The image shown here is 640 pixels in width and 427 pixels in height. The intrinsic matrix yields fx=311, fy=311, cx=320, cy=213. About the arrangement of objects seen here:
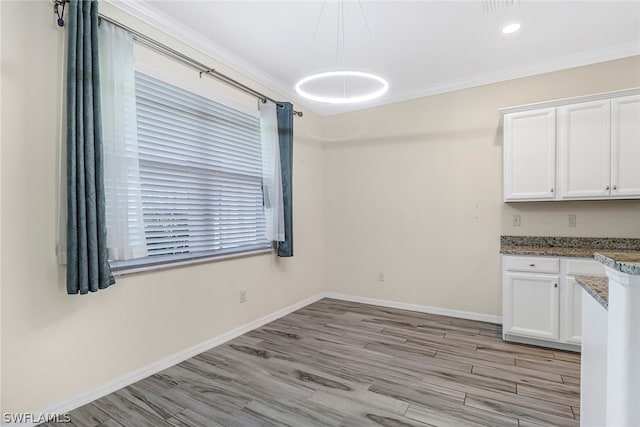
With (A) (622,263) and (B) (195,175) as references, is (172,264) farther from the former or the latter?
(A) (622,263)

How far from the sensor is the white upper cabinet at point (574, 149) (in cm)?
274

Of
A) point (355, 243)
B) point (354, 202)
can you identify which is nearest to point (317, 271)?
point (355, 243)

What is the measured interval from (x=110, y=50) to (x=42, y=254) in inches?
54.6

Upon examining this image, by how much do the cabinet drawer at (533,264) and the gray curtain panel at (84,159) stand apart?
3.37 meters

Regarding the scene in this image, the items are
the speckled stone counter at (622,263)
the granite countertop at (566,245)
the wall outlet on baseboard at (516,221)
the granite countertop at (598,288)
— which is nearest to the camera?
the speckled stone counter at (622,263)

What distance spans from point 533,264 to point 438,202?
4.06 ft

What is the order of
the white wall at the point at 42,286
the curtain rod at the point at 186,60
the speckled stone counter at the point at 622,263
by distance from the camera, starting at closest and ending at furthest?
the speckled stone counter at the point at 622,263 < the white wall at the point at 42,286 < the curtain rod at the point at 186,60

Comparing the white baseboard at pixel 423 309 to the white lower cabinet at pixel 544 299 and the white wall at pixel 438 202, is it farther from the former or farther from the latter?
the white lower cabinet at pixel 544 299

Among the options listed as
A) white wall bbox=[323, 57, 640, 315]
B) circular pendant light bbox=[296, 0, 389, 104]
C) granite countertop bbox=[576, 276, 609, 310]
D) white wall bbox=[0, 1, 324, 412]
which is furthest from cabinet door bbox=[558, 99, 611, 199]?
white wall bbox=[0, 1, 324, 412]

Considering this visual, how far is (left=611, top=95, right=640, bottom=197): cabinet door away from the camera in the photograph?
2.71 m

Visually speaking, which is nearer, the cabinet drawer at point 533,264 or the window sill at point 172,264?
the window sill at point 172,264

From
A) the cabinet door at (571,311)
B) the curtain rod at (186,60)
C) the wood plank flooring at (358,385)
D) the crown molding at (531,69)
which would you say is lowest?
the wood plank flooring at (358,385)

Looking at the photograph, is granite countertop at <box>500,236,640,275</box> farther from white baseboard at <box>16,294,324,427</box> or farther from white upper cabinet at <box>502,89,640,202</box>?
white baseboard at <box>16,294,324,427</box>

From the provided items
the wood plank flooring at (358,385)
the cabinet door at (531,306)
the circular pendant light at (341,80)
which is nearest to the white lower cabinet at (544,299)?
the cabinet door at (531,306)
